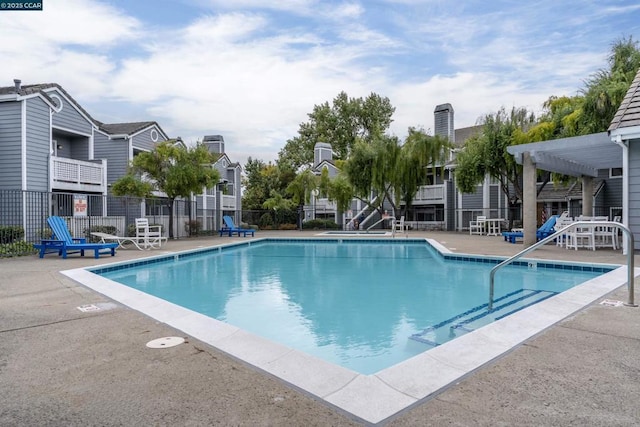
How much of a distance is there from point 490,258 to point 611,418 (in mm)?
9176

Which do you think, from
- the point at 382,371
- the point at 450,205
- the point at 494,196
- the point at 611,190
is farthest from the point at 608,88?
the point at 382,371

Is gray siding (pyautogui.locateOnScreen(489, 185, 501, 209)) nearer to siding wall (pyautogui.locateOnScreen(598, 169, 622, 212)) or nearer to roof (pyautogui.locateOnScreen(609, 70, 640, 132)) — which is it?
siding wall (pyautogui.locateOnScreen(598, 169, 622, 212))

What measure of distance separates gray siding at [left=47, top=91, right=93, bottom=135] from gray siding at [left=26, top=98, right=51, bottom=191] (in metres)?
1.06

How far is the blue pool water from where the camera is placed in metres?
5.16

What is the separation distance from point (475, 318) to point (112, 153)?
20524 millimetres

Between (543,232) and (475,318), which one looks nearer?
(475,318)

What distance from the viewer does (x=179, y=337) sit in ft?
12.9

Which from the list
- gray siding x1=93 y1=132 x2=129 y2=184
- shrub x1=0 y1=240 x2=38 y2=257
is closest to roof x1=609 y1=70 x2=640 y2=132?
shrub x1=0 y1=240 x2=38 y2=257

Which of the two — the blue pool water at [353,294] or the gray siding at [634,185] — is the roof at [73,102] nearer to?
the blue pool water at [353,294]

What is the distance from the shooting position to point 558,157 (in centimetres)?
1320

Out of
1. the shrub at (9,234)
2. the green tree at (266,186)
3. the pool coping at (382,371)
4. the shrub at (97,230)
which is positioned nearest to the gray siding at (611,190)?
the pool coping at (382,371)

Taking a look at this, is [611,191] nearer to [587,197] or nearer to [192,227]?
[587,197]

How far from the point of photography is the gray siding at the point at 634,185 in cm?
1037

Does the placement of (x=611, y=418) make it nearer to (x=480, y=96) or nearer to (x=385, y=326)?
(x=385, y=326)
